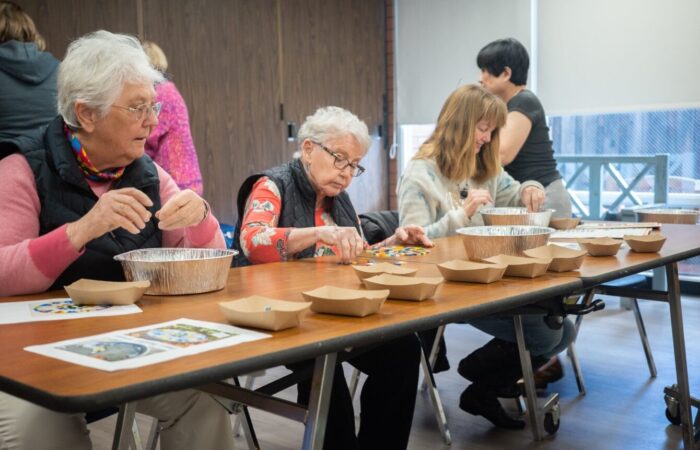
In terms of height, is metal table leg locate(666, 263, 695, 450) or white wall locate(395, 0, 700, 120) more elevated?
white wall locate(395, 0, 700, 120)

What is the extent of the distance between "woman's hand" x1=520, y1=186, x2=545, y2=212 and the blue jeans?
50 centimetres

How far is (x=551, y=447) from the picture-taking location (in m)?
2.60

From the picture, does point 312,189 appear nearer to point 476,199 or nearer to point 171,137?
point 476,199

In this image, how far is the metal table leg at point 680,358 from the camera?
245 centimetres

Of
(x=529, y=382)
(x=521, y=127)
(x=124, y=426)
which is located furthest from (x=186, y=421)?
(x=521, y=127)

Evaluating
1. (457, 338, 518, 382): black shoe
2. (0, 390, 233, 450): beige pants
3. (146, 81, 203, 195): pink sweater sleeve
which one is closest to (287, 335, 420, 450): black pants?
(0, 390, 233, 450): beige pants

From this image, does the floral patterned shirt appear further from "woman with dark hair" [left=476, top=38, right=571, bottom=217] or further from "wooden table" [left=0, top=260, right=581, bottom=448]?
"woman with dark hair" [left=476, top=38, right=571, bottom=217]

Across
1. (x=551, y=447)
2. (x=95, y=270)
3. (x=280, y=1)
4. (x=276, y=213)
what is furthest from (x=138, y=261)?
(x=280, y=1)

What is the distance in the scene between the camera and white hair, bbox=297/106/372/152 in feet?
7.98

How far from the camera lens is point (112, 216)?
63.5 inches

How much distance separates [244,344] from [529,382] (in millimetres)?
1617

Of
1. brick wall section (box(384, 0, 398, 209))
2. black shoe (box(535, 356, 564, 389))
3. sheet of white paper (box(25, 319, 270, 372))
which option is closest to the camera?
sheet of white paper (box(25, 319, 270, 372))

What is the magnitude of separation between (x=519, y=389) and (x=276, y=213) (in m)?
1.11

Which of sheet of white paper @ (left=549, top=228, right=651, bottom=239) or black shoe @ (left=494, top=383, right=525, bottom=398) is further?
black shoe @ (left=494, top=383, right=525, bottom=398)
